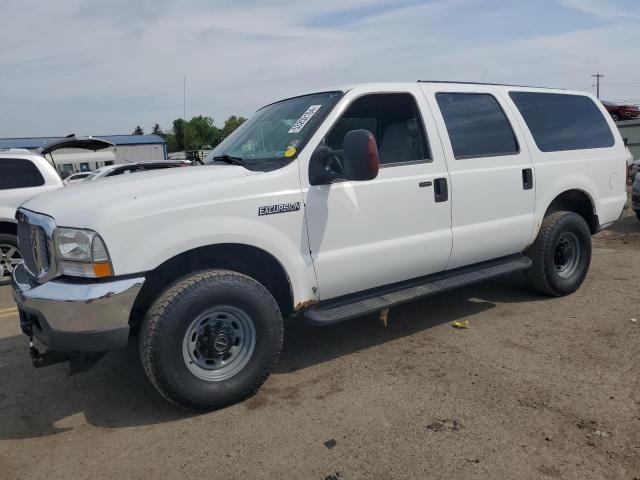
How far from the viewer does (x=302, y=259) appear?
3.48 metres

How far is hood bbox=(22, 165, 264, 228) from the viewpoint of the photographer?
2.92m

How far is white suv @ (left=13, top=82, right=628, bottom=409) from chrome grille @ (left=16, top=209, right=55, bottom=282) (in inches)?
0.6

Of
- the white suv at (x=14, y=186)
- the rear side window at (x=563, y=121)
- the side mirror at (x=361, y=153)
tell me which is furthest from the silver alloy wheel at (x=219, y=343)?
the white suv at (x=14, y=186)

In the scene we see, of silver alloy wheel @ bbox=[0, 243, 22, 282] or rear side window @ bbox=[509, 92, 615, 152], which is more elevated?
rear side window @ bbox=[509, 92, 615, 152]

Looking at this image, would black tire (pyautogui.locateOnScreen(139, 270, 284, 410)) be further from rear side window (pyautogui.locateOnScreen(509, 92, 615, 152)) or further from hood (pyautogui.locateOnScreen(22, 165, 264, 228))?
rear side window (pyautogui.locateOnScreen(509, 92, 615, 152))

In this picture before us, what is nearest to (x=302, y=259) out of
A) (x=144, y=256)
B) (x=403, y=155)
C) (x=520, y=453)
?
(x=144, y=256)

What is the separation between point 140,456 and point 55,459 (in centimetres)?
48

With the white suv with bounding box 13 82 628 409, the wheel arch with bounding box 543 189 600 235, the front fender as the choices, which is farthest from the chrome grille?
the wheel arch with bounding box 543 189 600 235

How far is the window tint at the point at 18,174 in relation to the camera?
731 cm

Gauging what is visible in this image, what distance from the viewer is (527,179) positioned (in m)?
4.69

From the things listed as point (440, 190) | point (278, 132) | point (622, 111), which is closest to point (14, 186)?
point (278, 132)

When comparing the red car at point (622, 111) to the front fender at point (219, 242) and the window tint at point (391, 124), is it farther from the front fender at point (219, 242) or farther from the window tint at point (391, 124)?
the front fender at point (219, 242)

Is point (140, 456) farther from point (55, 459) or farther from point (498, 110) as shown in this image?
point (498, 110)

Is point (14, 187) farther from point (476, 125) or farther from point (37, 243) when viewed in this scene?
point (476, 125)
